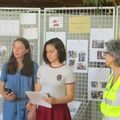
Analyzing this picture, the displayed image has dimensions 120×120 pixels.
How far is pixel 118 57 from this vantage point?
310 cm

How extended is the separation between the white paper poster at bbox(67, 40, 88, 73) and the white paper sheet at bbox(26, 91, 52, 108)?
108 cm

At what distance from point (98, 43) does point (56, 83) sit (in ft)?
3.45

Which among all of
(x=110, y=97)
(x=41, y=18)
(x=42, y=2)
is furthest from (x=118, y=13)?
(x=42, y=2)

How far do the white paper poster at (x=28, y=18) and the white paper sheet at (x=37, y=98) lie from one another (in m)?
1.35

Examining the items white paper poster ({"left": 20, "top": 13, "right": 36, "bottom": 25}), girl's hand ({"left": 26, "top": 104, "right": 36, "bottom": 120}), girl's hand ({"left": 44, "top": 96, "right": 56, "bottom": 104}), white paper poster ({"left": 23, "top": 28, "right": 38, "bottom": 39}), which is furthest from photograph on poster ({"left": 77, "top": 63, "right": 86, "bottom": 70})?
girl's hand ({"left": 44, "top": 96, "right": 56, "bottom": 104})

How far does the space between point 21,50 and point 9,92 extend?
1.37 feet

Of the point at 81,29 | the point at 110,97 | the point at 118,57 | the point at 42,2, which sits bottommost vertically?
the point at 110,97

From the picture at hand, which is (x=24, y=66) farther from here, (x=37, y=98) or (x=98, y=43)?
(x=98, y=43)

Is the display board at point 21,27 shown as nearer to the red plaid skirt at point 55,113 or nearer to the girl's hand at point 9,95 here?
the girl's hand at point 9,95

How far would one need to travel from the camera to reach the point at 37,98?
3.42 metres

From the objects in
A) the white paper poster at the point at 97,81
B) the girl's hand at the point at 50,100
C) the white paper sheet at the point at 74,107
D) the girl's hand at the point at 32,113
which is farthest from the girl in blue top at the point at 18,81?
the white paper poster at the point at 97,81

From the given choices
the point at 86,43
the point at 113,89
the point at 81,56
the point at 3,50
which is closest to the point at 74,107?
the point at 81,56

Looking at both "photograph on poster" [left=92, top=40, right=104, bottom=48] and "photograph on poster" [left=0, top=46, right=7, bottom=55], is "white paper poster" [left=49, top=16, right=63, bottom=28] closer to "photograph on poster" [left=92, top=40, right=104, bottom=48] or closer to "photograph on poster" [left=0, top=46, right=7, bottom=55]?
"photograph on poster" [left=92, top=40, right=104, bottom=48]

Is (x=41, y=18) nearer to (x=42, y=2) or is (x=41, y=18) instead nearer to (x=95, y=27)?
(x=95, y=27)
